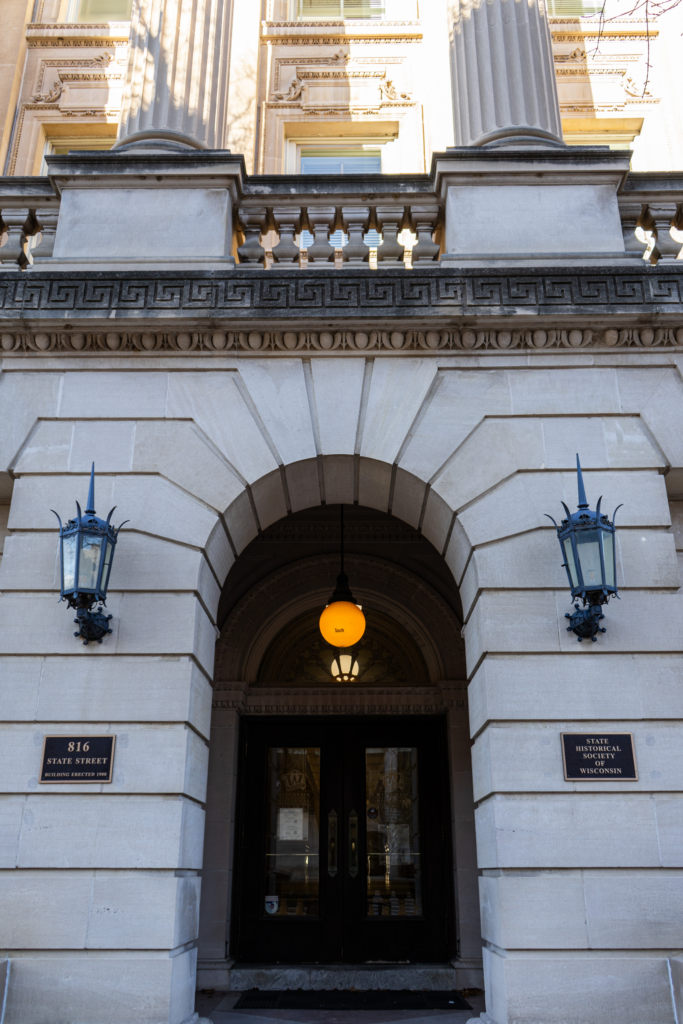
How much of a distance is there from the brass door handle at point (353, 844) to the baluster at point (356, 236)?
21.9 ft

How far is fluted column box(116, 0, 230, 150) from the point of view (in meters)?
8.40

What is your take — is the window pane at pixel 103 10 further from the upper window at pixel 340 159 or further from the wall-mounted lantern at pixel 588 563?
the wall-mounted lantern at pixel 588 563

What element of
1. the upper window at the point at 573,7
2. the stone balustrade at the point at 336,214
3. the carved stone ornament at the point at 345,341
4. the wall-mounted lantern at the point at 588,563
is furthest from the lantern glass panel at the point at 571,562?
the upper window at the point at 573,7

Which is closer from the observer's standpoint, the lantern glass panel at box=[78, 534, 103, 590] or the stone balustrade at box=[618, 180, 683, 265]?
the lantern glass panel at box=[78, 534, 103, 590]

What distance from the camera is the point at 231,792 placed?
9875 millimetres

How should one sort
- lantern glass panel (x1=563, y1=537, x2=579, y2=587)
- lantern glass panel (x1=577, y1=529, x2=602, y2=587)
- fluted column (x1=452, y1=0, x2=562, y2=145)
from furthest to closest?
fluted column (x1=452, y1=0, x2=562, y2=145)
lantern glass panel (x1=563, y1=537, x2=579, y2=587)
lantern glass panel (x1=577, y1=529, x2=602, y2=587)

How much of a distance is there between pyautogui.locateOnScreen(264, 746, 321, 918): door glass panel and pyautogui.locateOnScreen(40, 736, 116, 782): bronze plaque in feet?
15.2

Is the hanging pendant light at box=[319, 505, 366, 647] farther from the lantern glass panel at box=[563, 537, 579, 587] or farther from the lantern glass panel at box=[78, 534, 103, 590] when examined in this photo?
the lantern glass panel at box=[78, 534, 103, 590]

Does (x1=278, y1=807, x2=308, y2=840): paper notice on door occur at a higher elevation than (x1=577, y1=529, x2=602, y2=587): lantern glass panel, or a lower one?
lower

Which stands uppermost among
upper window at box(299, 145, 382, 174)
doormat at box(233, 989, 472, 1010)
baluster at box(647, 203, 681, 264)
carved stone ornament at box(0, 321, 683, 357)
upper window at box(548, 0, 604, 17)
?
upper window at box(548, 0, 604, 17)

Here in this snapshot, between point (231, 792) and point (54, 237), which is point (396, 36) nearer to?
point (54, 237)

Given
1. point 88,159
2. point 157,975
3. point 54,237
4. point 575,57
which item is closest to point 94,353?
point 54,237

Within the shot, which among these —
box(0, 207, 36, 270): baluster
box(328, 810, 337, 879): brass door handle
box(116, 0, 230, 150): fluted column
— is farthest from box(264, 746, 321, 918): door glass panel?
box(116, 0, 230, 150): fluted column

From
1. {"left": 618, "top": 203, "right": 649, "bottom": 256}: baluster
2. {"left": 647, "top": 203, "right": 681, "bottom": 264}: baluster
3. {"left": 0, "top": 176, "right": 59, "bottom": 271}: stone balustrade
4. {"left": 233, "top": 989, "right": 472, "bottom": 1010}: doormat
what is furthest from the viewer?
{"left": 233, "top": 989, "right": 472, "bottom": 1010}: doormat
